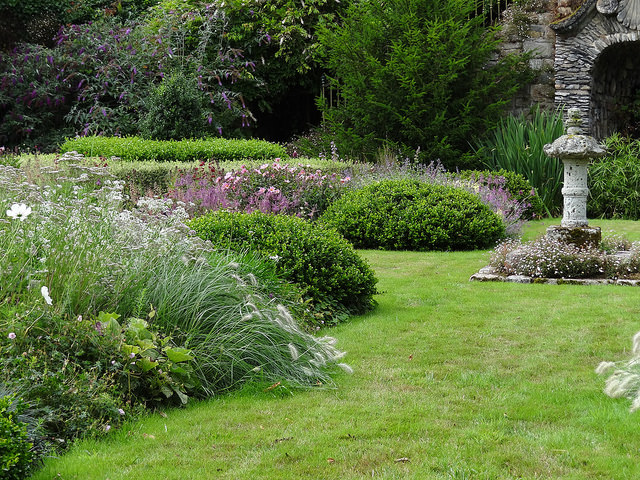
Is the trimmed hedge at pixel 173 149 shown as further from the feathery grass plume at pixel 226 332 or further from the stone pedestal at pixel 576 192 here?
the feathery grass plume at pixel 226 332

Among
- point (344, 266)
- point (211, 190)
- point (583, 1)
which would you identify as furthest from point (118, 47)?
point (344, 266)

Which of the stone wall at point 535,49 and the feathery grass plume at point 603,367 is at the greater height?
the stone wall at point 535,49

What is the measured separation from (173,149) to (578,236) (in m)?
6.98

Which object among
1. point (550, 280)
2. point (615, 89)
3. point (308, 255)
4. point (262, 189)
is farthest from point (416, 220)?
point (615, 89)

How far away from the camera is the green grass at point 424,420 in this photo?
311 cm

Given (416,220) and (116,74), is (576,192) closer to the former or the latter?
(416,220)

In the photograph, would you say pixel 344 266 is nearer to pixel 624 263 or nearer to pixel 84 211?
pixel 84 211

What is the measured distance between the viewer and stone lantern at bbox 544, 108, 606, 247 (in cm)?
794

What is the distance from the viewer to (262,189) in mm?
9609

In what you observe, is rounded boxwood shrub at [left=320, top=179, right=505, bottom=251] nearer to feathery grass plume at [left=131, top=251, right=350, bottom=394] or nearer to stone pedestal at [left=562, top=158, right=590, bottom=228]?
stone pedestal at [left=562, top=158, right=590, bottom=228]

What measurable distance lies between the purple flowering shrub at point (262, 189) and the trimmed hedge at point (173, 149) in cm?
178

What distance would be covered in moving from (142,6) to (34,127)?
4.77 m

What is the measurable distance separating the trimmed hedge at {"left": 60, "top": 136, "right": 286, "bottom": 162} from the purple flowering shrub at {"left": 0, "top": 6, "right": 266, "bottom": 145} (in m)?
3.14

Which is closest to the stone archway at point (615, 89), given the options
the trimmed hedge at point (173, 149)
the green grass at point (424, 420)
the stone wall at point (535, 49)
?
the stone wall at point (535, 49)
